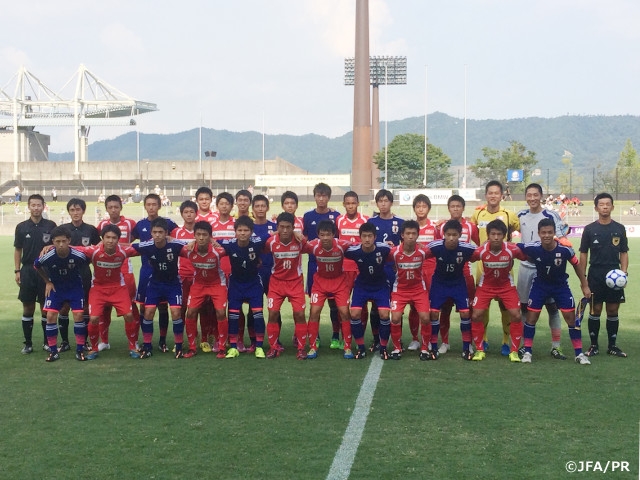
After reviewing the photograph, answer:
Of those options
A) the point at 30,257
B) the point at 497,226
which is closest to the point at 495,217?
the point at 497,226

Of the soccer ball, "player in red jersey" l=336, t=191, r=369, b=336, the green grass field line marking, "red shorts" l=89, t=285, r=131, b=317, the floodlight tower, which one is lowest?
the green grass field line marking

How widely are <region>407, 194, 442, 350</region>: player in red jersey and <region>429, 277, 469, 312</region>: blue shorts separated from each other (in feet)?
1.42

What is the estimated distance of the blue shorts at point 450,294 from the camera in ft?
27.6

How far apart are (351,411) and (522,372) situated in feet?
7.45

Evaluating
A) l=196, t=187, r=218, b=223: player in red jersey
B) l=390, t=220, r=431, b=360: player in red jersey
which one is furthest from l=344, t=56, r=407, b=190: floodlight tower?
l=390, t=220, r=431, b=360: player in red jersey

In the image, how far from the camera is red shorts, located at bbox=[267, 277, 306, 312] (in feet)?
28.1

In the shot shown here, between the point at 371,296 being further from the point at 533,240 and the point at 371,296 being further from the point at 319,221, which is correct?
the point at 533,240

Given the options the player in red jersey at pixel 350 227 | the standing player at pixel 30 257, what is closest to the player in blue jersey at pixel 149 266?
the standing player at pixel 30 257

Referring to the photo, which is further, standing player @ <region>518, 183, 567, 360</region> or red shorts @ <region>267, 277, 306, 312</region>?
red shorts @ <region>267, 277, 306, 312</region>

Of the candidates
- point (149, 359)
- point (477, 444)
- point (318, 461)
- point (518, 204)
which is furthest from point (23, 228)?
point (518, 204)

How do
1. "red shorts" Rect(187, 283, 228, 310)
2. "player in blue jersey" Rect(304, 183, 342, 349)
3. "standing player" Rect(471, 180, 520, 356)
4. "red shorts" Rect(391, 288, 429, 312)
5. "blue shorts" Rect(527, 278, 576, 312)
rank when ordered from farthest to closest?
1. "player in blue jersey" Rect(304, 183, 342, 349)
2. "standing player" Rect(471, 180, 520, 356)
3. "red shorts" Rect(187, 283, 228, 310)
4. "red shorts" Rect(391, 288, 429, 312)
5. "blue shorts" Rect(527, 278, 576, 312)

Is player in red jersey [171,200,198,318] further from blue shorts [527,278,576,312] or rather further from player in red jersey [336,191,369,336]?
blue shorts [527,278,576,312]

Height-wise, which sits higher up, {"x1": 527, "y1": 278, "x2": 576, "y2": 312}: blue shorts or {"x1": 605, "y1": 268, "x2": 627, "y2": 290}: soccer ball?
{"x1": 605, "y1": 268, "x2": 627, "y2": 290}: soccer ball

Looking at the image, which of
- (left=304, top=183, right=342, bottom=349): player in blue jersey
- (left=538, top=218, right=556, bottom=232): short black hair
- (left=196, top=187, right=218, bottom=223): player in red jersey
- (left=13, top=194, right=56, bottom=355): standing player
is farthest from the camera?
(left=196, top=187, right=218, bottom=223): player in red jersey
